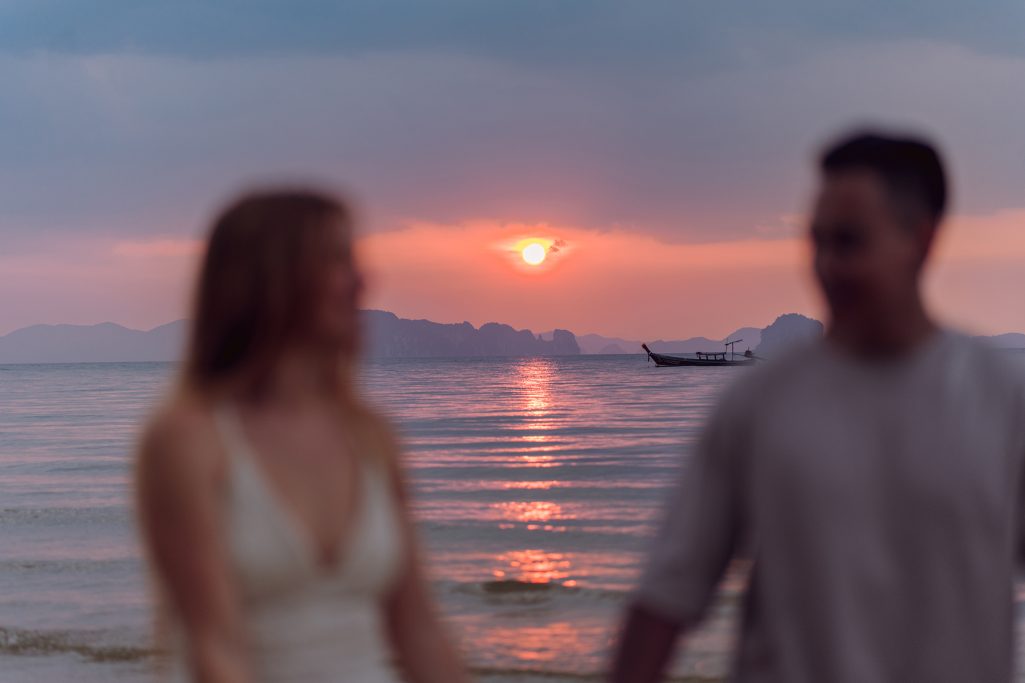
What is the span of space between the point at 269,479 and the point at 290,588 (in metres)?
0.19

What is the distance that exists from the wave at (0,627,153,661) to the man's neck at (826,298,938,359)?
8134mm

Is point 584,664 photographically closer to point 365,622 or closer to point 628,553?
point 628,553

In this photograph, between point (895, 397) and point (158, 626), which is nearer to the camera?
point (895, 397)

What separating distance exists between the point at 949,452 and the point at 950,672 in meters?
0.35

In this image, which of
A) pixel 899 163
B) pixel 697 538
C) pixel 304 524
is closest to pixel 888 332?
pixel 899 163

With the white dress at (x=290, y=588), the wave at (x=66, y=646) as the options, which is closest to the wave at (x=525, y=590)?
the wave at (x=66, y=646)

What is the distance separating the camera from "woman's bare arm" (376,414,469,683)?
2.45m

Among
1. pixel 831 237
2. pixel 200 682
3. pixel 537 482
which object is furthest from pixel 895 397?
pixel 537 482

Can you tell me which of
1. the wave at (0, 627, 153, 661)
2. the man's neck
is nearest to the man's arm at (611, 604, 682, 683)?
the man's neck

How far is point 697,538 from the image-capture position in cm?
219

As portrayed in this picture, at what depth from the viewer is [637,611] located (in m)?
2.23

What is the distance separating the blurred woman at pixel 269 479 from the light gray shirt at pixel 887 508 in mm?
711

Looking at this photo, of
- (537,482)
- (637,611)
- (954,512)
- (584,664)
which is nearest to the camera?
(954,512)

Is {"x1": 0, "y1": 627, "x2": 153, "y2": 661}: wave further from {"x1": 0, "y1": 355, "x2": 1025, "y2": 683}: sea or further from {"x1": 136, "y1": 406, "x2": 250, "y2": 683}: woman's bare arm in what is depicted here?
{"x1": 136, "y1": 406, "x2": 250, "y2": 683}: woman's bare arm
